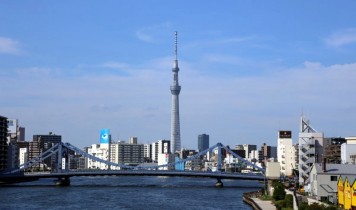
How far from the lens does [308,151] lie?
171 ft

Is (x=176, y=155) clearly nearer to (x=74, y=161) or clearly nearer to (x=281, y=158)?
(x=74, y=161)

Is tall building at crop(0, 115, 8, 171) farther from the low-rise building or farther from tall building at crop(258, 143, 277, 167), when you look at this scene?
tall building at crop(258, 143, 277, 167)

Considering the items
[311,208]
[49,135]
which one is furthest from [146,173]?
[49,135]

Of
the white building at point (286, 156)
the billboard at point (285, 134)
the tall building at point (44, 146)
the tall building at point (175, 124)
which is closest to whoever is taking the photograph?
the white building at point (286, 156)

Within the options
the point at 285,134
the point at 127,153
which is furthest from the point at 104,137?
the point at 285,134

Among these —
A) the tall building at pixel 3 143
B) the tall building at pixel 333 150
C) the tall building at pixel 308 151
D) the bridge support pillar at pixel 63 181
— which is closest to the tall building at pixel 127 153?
the tall building at pixel 333 150

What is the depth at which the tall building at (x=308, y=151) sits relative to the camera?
51.8 m

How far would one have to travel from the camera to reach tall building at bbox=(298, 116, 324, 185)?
5184 cm

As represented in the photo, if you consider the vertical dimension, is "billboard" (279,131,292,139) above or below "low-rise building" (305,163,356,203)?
above

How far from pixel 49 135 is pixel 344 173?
147 m

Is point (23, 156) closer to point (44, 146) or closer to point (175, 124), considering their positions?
point (44, 146)

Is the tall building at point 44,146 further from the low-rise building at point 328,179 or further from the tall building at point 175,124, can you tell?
the low-rise building at point 328,179

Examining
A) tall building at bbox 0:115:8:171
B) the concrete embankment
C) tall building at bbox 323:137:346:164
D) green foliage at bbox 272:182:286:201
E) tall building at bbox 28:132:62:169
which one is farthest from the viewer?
tall building at bbox 28:132:62:169

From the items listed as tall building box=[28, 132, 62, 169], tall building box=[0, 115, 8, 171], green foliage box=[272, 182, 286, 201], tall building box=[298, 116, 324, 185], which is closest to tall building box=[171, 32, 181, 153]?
tall building box=[28, 132, 62, 169]
